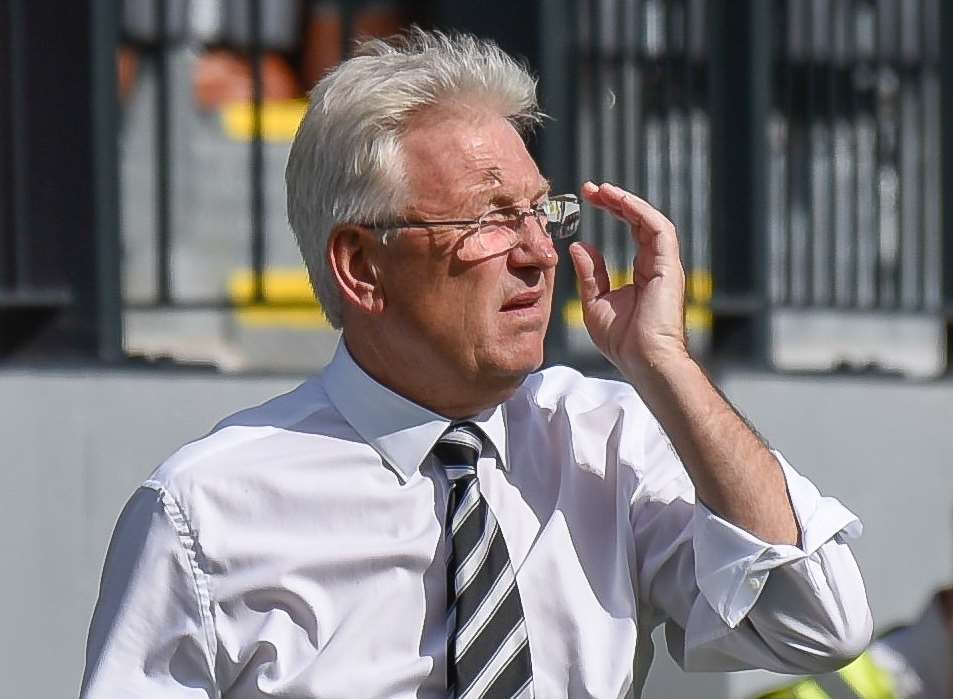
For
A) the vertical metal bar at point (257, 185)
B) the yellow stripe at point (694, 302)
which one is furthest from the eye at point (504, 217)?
the vertical metal bar at point (257, 185)

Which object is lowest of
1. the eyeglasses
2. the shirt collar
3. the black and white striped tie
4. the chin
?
the black and white striped tie

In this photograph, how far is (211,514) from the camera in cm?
268

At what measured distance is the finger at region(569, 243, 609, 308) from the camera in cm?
277

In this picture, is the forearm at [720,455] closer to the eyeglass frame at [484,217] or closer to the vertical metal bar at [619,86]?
the eyeglass frame at [484,217]

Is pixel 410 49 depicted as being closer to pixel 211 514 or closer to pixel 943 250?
pixel 211 514

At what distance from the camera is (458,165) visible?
2.76 meters

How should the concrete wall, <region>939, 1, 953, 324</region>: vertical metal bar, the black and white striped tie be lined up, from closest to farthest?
the black and white striped tie, the concrete wall, <region>939, 1, 953, 324</region>: vertical metal bar

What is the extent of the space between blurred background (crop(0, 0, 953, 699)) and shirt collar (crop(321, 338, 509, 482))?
3.46ft

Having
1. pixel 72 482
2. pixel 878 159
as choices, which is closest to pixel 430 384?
pixel 72 482

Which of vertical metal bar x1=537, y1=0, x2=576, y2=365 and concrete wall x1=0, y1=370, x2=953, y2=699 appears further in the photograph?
vertical metal bar x1=537, y1=0, x2=576, y2=365

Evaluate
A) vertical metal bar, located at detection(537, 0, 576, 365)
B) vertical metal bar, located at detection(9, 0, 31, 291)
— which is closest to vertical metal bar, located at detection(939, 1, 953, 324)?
vertical metal bar, located at detection(537, 0, 576, 365)

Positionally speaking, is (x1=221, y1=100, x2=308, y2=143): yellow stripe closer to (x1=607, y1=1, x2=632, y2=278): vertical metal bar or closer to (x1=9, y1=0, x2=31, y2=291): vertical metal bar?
(x1=607, y1=1, x2=632, y2=278): vertical metal bar

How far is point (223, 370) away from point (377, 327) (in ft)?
5.31

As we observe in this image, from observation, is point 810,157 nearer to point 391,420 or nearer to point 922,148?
point 922,148
